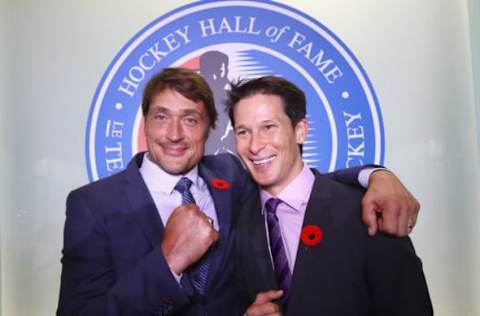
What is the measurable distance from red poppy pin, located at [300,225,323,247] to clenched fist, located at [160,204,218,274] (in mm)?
358

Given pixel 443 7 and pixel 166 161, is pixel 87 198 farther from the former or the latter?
pixel 443 7

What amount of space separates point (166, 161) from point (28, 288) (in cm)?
87

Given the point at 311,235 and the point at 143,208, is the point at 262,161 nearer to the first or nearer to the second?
the point at 311,235

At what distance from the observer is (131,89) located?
6.56 feet

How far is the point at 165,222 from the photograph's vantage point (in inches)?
74.0

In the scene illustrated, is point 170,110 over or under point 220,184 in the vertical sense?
over

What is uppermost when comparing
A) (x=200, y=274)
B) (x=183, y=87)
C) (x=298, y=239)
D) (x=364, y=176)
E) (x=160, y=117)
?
(x=183, y=87)

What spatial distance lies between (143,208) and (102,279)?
33 centimetres

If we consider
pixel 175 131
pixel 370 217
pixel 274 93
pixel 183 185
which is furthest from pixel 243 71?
pixel 370 217

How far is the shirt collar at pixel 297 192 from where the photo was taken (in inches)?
74.1

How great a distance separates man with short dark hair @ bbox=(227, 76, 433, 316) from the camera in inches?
70.2

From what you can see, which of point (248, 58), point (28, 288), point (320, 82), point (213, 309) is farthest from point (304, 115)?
point (28, 288)

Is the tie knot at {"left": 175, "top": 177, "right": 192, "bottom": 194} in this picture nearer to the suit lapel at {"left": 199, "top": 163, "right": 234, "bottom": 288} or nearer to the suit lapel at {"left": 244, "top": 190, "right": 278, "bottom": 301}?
the suit lapel at {"left": 199, "top": 163, "right": 234, "bottom": 288}

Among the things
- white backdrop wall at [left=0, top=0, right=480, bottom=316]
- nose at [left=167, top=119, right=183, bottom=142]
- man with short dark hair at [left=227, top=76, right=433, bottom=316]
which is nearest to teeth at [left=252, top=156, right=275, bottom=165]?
man with short dark hair at [left=227, top=76, right=433, bottom=316]
